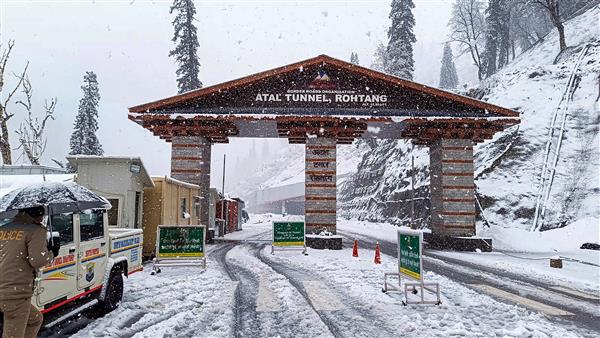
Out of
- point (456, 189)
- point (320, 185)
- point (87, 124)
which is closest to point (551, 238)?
point (456, 189)

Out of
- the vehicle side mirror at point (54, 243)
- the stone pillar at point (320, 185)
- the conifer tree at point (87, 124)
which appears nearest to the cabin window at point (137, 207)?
the stone pillar at point (320, 185)

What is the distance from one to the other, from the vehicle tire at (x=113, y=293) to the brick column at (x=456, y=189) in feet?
49.7

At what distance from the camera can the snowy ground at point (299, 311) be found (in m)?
6.01

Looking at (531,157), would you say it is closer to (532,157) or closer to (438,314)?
(532,157)

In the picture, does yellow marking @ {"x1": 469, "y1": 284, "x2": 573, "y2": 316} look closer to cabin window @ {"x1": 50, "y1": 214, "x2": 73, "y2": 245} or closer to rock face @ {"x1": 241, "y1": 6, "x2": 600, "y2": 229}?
cabin window @ {"x1": 50, "y1": 214, "x2": 73, "y2": 245}

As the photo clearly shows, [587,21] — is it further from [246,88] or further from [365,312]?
[365,312]

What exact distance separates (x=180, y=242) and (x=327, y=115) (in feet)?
29.2

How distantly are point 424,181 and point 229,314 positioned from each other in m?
29.3

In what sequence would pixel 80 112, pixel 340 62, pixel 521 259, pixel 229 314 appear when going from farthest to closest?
pixel 80 112, pixel 340 62, pixel 521 259, pixel 229 314

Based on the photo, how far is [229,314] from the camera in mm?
6957

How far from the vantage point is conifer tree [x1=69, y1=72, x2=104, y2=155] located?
39.8 metres

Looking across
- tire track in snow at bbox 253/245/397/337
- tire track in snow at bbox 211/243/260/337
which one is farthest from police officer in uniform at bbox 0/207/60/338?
tire track in snow at bbox 253/245/397/337

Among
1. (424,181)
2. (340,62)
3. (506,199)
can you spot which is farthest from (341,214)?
(340,62)

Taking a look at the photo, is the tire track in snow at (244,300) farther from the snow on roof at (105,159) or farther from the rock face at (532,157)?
the rock face at (532,157)
